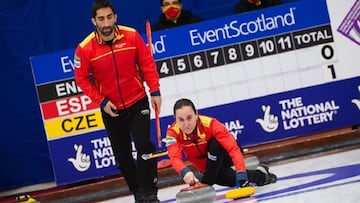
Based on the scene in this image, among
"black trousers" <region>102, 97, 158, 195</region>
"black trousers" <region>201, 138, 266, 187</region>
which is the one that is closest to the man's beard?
"black trousers" <region>102, 97, 158, 195</region>

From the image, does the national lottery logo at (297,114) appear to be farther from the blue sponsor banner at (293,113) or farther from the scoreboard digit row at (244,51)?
the scoreboard digit row at (244,51)

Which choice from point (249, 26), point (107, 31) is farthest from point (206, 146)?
point (249, 26)

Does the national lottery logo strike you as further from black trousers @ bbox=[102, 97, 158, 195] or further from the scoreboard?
black trousers @ bbox=[102, 97, 158, 195]

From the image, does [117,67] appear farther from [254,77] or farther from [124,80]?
[254,77]

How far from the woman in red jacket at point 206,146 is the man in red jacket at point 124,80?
0.22 metres

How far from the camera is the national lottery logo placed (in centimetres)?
692

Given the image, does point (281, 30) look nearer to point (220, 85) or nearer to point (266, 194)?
point (220, 85)

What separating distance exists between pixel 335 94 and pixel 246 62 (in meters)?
0.83

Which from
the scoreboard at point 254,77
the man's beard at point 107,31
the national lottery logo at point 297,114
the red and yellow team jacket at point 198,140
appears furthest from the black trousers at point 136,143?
the national lottery logo at point 297,114

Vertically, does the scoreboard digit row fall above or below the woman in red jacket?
above

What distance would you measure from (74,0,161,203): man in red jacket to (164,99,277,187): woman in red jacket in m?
0.22

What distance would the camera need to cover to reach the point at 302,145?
682 centimetres

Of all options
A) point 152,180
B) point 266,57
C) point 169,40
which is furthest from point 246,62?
point 152,180

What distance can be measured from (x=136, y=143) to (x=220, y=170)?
23.5 inches
